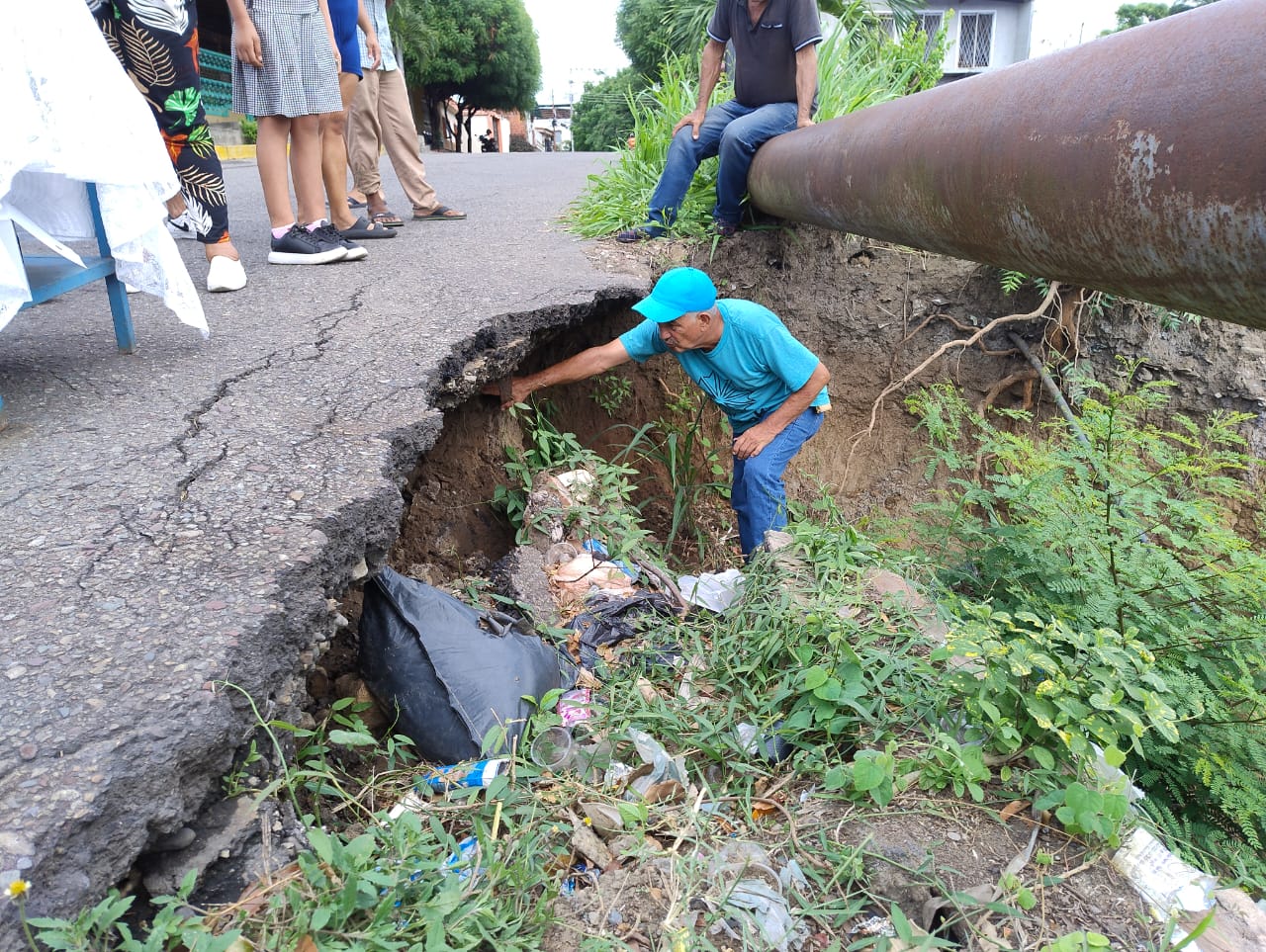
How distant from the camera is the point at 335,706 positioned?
170 centimetres

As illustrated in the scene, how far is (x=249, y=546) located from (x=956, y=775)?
4.63 feet

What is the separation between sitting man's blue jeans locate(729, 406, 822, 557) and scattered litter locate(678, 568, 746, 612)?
980 mm

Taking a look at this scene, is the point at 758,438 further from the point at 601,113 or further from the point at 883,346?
the point at 601,113

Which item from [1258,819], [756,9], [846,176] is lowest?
[1258,819]

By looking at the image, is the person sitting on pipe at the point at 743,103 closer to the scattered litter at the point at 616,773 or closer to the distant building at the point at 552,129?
the scattered litter at the point at 616,773

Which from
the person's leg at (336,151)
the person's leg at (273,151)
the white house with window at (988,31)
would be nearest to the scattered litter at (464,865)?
the person's leg at (273,151)

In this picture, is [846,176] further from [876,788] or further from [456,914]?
[456,914]

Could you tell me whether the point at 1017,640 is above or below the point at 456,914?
above

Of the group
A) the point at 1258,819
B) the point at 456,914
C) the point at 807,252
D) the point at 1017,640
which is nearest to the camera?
the point at 456,914

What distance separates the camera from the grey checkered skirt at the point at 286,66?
132 inches

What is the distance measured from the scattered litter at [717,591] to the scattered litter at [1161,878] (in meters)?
1.10

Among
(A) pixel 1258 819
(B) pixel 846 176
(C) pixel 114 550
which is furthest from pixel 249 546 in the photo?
(A) pixel 1258 819

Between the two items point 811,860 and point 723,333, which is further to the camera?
point 723,333

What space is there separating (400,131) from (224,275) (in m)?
2.04
